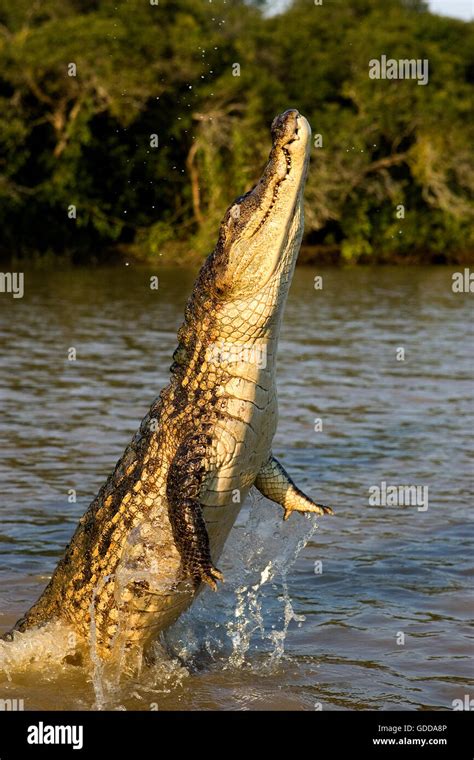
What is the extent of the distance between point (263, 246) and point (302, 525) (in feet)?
6.82

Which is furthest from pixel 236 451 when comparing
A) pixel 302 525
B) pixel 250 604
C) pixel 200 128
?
pixel 200 128

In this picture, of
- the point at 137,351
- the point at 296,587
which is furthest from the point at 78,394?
the point at 296,587

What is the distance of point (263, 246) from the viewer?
5.10 metres

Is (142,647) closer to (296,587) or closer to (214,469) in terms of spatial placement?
(214,469)

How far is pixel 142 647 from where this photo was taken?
5543 mm

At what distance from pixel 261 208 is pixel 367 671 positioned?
7.67 ft

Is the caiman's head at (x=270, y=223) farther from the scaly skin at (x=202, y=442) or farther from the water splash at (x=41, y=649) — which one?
the water splash at (x=41, y=649)

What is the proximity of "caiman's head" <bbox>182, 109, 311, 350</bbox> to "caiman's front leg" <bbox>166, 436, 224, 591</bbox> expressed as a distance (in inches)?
24.5

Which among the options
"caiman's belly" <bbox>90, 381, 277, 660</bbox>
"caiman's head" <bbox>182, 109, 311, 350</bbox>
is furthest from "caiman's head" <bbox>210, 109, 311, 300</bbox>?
"caiman's belly" <bbox>90, 381, 277, 660</bbox>

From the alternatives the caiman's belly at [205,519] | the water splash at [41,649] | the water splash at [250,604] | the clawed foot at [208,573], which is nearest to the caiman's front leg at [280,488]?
the caiman's belly at [205,519]

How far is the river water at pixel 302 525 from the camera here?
557 cm

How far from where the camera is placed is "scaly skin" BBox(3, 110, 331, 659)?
16.5 ft

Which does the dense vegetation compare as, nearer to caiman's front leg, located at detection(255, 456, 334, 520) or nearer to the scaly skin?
caiman's front leg, located at detection(255, 456, 334, 520)

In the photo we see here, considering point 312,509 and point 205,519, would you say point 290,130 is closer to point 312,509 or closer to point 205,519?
point 205,519
